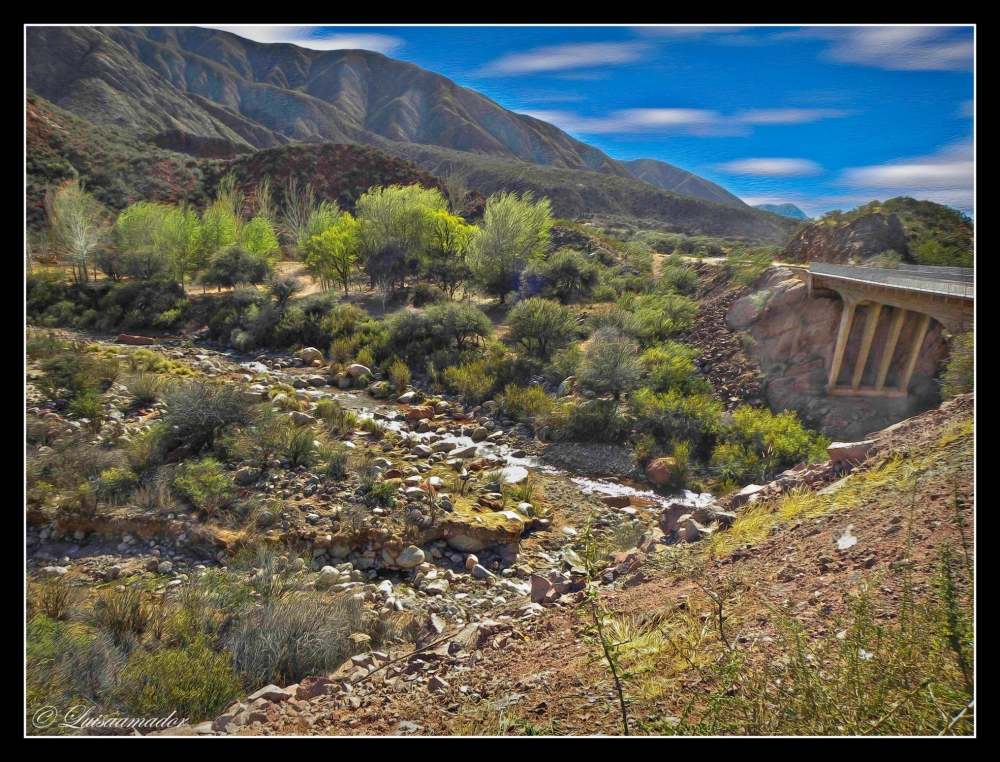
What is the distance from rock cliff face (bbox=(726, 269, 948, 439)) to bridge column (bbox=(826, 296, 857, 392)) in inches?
8.9

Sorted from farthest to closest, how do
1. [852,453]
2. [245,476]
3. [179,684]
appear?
1. [245,476]
2. [852,453]
3. [179,684]

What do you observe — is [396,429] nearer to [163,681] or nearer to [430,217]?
[163,681]

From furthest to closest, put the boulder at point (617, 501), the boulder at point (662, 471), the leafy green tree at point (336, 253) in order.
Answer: the leafy green tree at point (336, 253) < the boulder at point (662, 471) < the boulder at point (617, 501)

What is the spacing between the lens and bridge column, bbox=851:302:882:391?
32.3 feet

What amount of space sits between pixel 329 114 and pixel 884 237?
98343mm

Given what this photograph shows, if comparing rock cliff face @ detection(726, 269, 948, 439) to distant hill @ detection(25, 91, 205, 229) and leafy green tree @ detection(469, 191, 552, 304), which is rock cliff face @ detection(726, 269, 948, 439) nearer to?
leafy green tree @ detection(469, 191, 552, 304)

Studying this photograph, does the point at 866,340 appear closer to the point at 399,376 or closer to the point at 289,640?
the point at 399,376

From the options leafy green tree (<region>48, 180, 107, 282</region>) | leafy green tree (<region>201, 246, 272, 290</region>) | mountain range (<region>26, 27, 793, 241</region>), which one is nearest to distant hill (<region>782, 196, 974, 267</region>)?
leafy green tree (<region>201, 246, 272, 290</region>)

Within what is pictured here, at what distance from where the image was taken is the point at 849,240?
15.6 metres

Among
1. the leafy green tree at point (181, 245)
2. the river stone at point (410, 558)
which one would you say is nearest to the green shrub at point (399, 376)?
the river stone at point (410, 558)

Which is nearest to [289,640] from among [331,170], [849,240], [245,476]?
[245,476]

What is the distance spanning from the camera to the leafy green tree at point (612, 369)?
11.7 meters

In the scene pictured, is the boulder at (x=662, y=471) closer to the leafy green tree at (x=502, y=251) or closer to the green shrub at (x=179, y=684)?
the green shrub at (x=179, y=684)

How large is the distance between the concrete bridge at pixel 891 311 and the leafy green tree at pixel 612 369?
407 centimetres
